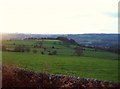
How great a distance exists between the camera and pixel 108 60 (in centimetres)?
2270

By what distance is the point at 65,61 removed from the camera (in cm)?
2094

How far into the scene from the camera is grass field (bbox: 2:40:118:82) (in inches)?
656

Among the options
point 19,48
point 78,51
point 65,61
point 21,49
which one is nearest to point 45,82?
point 65,61

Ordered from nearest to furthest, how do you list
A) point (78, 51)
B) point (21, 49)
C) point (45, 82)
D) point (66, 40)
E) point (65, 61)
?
point (45, 82) < point (65, 61) < point (21, 49) < point (78, 51) < point (66, 40)

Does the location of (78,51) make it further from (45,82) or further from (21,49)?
(45,82)

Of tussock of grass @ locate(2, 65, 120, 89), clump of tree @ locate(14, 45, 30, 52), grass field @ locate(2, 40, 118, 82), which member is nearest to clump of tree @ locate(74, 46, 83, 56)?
grass field @ locate(2, 40, 118, 82)

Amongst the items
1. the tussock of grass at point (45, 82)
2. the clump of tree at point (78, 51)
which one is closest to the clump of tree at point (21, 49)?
the clump of tree at point (78, 51)

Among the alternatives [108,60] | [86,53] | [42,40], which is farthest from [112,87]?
[42,40]

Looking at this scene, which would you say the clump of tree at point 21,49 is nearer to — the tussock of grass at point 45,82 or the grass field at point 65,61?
the grass field at point 65,61

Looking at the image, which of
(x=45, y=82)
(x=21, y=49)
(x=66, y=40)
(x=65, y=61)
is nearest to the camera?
(x=45, y=82)

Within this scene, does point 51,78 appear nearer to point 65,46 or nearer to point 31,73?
point 31,73

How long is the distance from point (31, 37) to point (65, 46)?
11.3 ft

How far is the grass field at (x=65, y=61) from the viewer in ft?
54.7

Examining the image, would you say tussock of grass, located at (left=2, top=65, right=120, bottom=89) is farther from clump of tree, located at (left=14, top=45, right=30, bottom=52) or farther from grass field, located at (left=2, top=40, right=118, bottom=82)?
clump of tree, located at (left=14, top=45, right=30, bottom=52)
